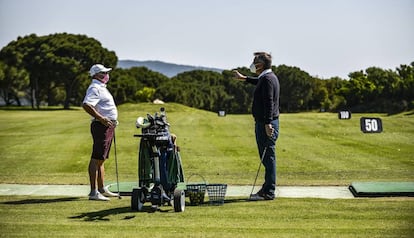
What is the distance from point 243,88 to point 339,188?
7572cm

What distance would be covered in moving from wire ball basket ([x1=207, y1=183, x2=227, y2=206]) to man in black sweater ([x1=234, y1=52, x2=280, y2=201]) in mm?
657

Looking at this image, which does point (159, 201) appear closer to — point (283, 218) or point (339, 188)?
point (283, 218)

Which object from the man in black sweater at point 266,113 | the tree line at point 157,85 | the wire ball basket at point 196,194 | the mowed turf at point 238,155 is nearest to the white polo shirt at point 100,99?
the wire ball basket at point 196,194

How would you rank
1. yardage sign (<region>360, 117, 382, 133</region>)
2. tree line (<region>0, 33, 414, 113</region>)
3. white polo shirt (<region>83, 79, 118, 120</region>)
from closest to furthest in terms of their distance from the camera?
white polo shirt (<region>83, 79, 118, 120</region>) → yardage sign (<region>360, 117, 382, 133</region>) → tree line (<region>0, 33, 414, 113</region>)

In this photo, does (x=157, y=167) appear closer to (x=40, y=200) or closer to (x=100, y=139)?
(x=100, y=139)

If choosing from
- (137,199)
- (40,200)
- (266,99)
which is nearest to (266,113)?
(266,99)

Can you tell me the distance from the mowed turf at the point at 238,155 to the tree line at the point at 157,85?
19.0m

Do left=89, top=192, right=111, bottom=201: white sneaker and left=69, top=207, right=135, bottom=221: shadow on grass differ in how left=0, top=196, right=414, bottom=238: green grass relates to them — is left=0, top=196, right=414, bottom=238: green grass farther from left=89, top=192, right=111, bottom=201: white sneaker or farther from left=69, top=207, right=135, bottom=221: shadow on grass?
left=89, top=192, right=111, bottom=201: white sneaker

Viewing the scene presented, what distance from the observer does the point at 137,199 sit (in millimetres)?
8734

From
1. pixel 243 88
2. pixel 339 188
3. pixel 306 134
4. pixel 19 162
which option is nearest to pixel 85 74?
pixel 243 88

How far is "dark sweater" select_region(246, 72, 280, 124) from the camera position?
31.8 ft

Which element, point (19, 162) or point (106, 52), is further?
point (106, 52)

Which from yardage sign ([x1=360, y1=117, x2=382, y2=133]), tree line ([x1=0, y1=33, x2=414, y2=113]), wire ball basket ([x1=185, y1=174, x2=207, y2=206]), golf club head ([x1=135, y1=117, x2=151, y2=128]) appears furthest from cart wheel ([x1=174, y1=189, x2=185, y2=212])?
tree line ([x1=0, y1=33, x2=414, y2=113])

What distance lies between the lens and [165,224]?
7930mm
